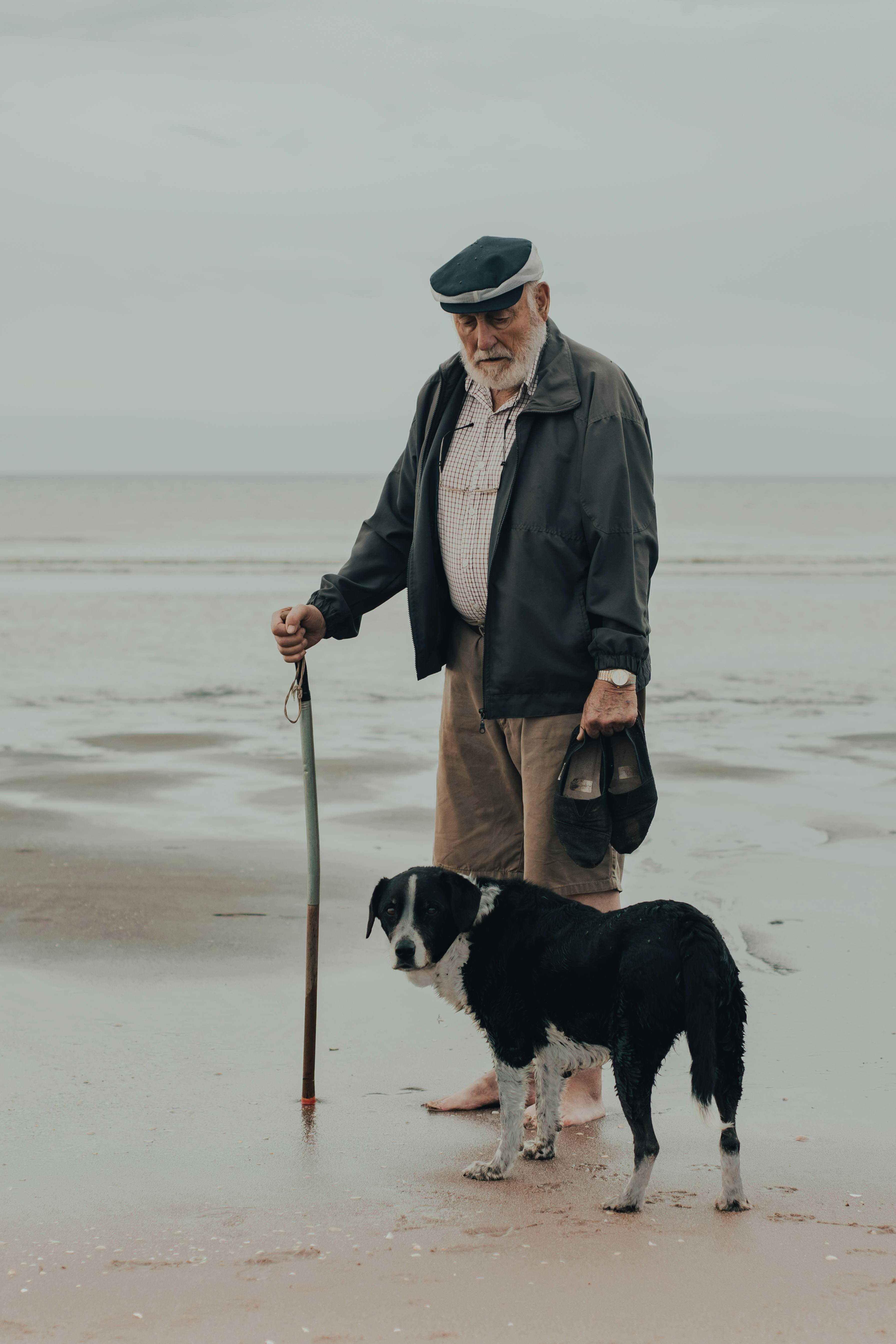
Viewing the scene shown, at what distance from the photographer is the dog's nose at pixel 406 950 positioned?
338 cm

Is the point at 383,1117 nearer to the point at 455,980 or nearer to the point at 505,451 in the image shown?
the point at 455,980

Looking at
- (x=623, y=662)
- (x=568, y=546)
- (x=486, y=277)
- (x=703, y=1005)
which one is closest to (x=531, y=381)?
(x=486, y=277)

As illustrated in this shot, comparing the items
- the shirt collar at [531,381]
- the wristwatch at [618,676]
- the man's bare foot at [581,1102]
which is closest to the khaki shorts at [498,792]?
the wristwatch at [618,676]

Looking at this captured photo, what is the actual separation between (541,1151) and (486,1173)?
0.72 ft

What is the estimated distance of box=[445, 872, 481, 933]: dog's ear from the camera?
3426mm

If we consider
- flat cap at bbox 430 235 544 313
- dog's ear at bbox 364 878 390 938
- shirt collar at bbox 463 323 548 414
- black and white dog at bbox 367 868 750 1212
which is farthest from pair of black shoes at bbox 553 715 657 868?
flat cap at bbox 430 235 544 313

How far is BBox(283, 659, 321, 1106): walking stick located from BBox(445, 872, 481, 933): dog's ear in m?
0.54

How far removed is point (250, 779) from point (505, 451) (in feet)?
16.6

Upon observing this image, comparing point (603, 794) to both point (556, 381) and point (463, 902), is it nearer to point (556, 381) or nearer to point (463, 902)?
point (463, 902)

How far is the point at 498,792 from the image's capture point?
4.05 m

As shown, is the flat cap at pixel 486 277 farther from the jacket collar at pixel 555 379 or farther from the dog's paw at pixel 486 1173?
the dog's paw at pixel 486 1173

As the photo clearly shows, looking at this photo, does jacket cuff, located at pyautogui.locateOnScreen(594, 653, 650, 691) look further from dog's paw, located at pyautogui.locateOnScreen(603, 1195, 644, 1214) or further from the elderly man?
dog's paw, located at pyautogui.locateOnScreen(603, 1195, 644, 1214)

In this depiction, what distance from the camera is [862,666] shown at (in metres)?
14.7

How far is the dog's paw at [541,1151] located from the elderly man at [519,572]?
0.24m
